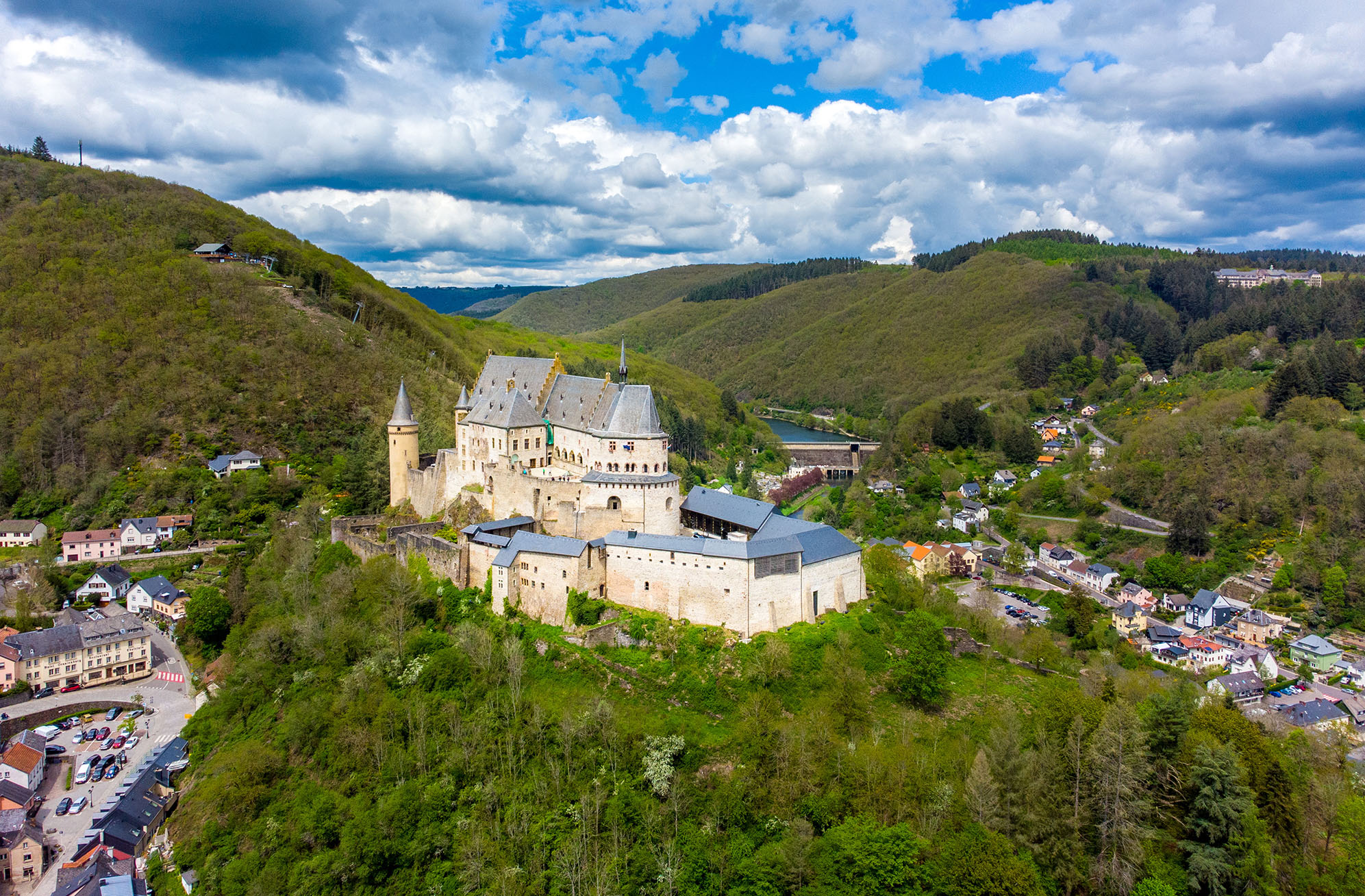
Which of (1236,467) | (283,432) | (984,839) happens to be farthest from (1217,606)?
(283,432)

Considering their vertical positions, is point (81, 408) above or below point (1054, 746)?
above

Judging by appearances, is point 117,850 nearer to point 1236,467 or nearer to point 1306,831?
point 1306,831

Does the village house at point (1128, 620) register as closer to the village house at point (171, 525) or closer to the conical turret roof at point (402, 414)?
the conical turret roof at point (402, 414)

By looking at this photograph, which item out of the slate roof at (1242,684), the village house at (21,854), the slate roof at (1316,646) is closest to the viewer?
the village house at (21,854)

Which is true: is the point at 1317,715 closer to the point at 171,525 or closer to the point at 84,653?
the point at 84,653

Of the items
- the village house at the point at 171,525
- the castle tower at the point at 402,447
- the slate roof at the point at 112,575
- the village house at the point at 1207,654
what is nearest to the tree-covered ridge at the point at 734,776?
the castle tower at the point at 402,447

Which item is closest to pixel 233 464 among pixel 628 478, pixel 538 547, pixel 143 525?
pixel 143 525
